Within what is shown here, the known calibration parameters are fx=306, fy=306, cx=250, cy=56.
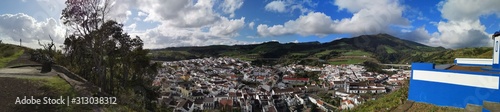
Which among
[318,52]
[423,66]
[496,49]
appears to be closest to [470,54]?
[496,49]

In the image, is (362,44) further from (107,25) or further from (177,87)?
(107,25)

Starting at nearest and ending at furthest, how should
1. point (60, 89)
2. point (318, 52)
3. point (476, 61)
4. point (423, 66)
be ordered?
point (60, 89), point (423, 66), point (476, 61), point (318, 52)

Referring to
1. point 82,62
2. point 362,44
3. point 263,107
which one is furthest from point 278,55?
point 82,62

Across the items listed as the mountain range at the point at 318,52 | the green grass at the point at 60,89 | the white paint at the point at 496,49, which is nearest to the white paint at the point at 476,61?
the white paint at the point at 496,49

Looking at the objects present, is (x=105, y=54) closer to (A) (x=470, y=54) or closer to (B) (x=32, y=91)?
(B) (x=32, y=91)

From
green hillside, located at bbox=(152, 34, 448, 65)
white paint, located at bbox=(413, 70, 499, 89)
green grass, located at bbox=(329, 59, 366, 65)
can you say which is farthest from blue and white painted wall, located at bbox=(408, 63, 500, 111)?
green grass, located at bbox=(329, 59, 366, 65)

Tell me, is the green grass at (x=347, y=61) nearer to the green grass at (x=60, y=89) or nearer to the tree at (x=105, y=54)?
the tree at (x=105, y=54)
